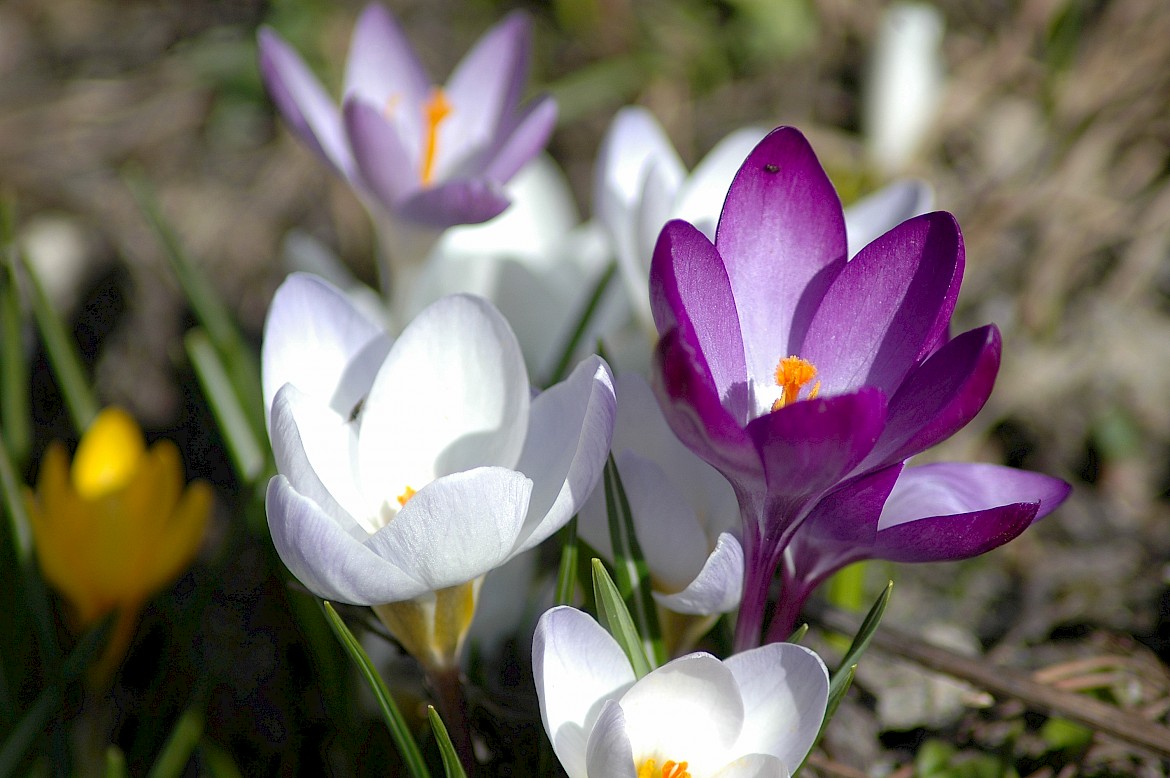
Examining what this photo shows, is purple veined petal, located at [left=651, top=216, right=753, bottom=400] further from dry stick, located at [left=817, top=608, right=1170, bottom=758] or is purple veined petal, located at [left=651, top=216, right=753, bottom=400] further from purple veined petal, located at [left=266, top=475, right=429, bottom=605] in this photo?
dry stick, located at [left=817, top=608, right=1170, bottom=758]

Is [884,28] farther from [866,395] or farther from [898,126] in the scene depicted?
[866,395]

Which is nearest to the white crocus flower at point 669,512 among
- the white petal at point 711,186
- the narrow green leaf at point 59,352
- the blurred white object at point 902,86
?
the white petal at point 711,186

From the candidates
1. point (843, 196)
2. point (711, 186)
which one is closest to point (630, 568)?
point (711, 186)

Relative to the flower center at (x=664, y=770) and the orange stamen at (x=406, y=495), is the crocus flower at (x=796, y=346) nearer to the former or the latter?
the flower center at (x=664, y=770)

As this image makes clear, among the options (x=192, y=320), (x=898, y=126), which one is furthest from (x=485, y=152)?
(x=898, y=126)

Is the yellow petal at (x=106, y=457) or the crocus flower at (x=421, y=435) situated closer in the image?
the crocus flower at (x=421, y=435)

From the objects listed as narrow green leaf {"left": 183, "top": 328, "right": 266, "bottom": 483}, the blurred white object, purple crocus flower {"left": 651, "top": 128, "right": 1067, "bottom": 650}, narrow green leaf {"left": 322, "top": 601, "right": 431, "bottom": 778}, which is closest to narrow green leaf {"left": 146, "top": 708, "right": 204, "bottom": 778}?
narrow green leaf {"left": 183, "top": 328, "right": 266, "bottom": 483}

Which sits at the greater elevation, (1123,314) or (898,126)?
(898,126)
